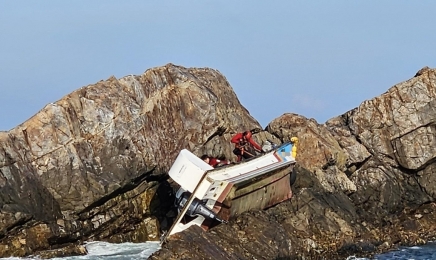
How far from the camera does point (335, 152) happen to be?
1531 inches

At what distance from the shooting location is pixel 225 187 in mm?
30422

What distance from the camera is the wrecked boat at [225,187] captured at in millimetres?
30156

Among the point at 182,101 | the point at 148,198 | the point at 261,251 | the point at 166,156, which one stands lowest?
the point at 261,251

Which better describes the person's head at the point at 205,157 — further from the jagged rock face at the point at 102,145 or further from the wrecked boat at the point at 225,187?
the wrecked boat at the point at 225,187

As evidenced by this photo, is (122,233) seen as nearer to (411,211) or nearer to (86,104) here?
(86,104)

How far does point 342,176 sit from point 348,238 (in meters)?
6.66

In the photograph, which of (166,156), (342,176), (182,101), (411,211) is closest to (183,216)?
(166,156)

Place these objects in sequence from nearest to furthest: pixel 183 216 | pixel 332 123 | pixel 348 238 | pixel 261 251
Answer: pixel 261 251
pixel 183 216
pixel 348 238
pixel 332 123

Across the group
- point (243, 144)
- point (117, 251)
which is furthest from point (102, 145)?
point (243, 144)

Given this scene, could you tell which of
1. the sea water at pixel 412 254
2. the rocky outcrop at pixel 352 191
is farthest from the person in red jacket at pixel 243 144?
the sea water at pixel 412 254

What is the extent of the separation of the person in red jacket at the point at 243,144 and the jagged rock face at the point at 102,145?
195 centimetres

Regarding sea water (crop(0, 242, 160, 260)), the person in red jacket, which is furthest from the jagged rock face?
the person in red jacket

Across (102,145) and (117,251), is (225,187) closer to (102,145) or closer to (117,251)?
(117,251)

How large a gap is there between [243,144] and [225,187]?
225 inches
